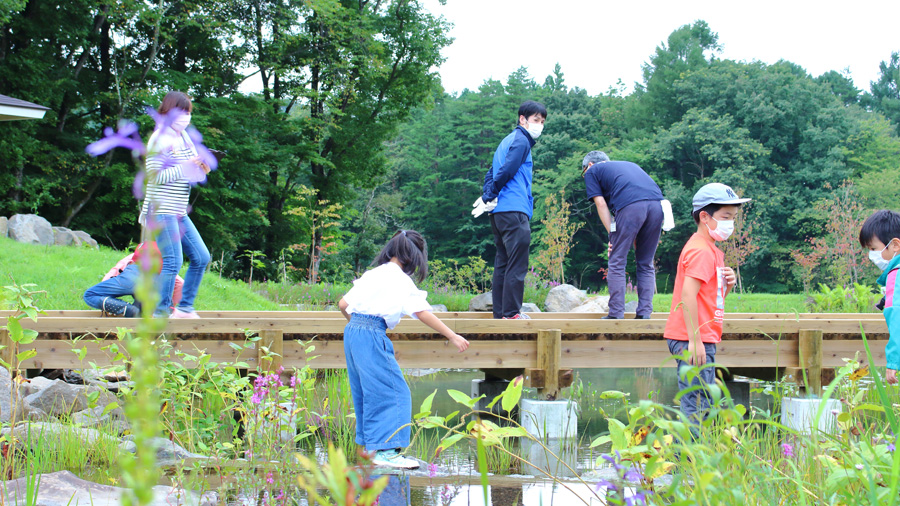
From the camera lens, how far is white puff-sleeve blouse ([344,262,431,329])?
3.69 metres

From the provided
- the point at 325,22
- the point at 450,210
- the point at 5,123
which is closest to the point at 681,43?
the point at 450,210

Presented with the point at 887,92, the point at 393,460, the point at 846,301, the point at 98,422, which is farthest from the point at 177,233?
the point at 887,92

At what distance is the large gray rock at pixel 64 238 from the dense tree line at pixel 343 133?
1373mm

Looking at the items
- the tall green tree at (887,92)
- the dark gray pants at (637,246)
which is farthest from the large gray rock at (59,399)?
the tall green tree at (887,92)

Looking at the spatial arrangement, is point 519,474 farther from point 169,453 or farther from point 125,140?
point 125,140

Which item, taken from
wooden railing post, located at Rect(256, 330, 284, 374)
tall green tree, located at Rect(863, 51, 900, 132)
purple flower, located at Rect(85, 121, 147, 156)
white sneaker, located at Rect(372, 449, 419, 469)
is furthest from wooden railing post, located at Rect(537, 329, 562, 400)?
tall green tree, located at Rect(863, 51, 900, 132)

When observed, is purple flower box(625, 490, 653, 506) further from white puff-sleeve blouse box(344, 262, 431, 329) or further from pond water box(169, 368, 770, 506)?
white puff-sleeve blouse box(344, 262, 431, 329)

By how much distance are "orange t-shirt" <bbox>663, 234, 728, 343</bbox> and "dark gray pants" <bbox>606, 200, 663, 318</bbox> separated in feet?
5.94

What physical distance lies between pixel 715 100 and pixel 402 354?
1409 inches

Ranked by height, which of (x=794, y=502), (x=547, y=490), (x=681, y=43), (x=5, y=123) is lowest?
(x=547, y=490)

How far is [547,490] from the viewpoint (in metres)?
3.54

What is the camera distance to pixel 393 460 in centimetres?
348

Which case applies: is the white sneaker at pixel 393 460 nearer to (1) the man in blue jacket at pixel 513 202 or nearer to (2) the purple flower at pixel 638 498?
(2) the purple flower at pixel 638 498

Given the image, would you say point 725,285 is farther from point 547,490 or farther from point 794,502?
point 794,502
